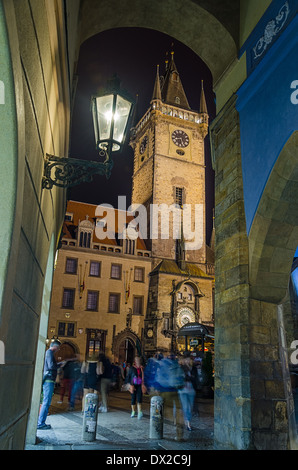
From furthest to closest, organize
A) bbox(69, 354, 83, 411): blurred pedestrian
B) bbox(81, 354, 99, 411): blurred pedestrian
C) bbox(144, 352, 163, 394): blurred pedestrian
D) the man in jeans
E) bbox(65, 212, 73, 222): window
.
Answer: bbox(65, 212, 73, 222): window, bbox(144, 352, 163, 394): blurred pedestrian, bbox(69, 354, 83, 411): blurred pedestrian, bbox(81, 354, 99, 411): blurred pedestrian, the man in jeans

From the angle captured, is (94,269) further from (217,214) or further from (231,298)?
(231,298)

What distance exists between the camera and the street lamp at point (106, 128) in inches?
165

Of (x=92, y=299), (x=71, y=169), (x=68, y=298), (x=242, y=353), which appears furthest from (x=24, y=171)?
(x=92, y=299)

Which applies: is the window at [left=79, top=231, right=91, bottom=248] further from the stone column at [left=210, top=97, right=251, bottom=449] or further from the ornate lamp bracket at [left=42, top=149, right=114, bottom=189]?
the ornate lamp bracket at [left=42, top=149, right=114, bottom=189]

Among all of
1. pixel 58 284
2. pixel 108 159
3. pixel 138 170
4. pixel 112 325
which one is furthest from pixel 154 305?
pixel 108 159

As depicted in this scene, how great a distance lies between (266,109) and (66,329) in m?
25.8

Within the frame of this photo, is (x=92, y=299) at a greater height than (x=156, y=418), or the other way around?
(x=92, y=299)

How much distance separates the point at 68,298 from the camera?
30.0 m

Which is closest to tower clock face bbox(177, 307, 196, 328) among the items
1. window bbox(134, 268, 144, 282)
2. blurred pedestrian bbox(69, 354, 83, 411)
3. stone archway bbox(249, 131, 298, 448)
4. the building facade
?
the building facade

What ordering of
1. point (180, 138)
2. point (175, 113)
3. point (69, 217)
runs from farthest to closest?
point (175, 113) < point (180, 138) < point (69, 217)

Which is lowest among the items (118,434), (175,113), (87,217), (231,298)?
(118,434)

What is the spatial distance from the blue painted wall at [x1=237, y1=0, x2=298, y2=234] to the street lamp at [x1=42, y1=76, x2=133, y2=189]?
9.07 feet

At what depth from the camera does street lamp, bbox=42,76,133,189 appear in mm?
4180
